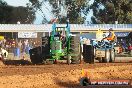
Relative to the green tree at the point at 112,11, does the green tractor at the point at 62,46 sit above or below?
below

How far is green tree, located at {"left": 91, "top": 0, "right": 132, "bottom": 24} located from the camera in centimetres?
7212

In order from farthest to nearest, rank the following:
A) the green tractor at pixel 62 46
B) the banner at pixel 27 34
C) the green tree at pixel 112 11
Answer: the green tree at pixel 112 11 < the banner at pixel 27 34 < the green tractor at pixel 62 46

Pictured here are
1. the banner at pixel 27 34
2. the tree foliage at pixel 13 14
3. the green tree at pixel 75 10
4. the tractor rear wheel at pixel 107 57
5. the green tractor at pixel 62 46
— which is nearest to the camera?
the green tractor at pixel 62 46

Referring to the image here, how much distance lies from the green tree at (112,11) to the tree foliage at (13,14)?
55.5 ft

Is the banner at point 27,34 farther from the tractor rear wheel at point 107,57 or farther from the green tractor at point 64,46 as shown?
the green tractor at point 64,46

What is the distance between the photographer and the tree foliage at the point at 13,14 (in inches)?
3329

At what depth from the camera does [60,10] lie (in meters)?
79.9

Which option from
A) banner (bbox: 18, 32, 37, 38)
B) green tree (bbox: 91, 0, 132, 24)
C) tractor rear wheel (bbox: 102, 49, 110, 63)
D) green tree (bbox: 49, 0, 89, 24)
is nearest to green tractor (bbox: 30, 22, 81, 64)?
tractor rear wheel (bbox: 102, 49, 110, 63)

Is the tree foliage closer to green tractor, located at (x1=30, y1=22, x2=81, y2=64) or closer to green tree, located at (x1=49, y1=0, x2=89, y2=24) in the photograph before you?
green tree, located at (x1=49, y1=0, x2=89, y2=24)

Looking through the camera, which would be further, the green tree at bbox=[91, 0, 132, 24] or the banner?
the green tree at bbox=[91, 0, 132, 24]

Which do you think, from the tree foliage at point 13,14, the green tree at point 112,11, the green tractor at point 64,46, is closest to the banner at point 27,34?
the green tree at point 112,11

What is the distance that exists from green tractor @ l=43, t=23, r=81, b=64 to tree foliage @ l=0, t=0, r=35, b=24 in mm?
59049

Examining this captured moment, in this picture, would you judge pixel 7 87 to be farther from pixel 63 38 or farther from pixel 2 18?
pixel 2 18

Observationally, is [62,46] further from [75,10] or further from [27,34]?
[75,10]
